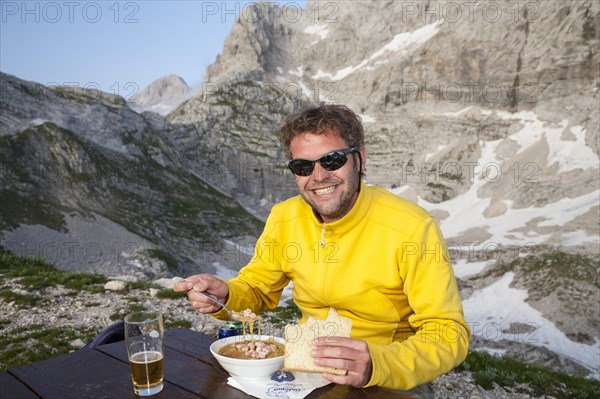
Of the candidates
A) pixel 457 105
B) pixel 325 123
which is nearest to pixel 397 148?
pixel 457 105

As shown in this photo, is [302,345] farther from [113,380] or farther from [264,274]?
[264,274]

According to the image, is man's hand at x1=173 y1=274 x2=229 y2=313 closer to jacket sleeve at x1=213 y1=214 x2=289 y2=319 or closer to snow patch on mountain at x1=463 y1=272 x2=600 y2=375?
jacket sleeve at x1=213 y1=214 x2=289 y2=319

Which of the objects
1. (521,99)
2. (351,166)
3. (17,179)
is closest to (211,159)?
(17,179)

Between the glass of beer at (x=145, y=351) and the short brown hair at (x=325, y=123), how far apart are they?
2747 mm

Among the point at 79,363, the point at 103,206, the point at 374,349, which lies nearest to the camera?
the point at 374,349

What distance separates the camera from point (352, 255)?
4.96 meters

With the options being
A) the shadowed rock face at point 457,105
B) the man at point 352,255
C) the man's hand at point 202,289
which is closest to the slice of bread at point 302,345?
the man at point 352,255

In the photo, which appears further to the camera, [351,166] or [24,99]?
[24,99]

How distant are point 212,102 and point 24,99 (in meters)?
70.1

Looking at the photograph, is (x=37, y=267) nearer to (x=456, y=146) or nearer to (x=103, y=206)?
(x=103, y=206)

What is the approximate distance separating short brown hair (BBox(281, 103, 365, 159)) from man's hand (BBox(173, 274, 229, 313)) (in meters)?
1.89

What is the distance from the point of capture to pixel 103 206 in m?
61.2

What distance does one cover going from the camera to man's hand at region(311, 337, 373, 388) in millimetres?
3113

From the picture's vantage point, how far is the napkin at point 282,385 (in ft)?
11.3
